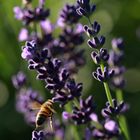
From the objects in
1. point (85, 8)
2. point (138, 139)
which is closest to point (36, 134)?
point (85, 8)

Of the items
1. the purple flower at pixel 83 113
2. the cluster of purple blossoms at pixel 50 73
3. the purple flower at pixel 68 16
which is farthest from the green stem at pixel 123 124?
the purple flower at pixel 68 16

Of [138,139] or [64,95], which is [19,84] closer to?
[64,95]

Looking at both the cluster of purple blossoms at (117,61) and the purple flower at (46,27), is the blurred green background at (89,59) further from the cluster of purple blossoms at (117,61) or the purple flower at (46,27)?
the cluster of purple blossoms at (117,61)

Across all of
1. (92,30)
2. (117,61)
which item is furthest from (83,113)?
(117,61)

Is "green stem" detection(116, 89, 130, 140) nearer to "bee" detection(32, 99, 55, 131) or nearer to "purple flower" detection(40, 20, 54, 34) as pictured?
"bee" detection(32, 99, 55, 131)

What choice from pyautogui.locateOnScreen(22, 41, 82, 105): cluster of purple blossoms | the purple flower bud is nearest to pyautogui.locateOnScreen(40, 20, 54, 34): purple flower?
pyautogui.locateOnScreen(22, 41, 82, 105): cluster of purple blossoms
